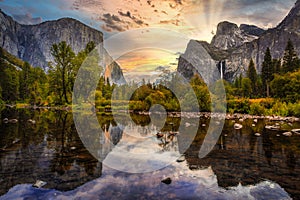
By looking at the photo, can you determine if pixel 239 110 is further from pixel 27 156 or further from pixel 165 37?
pixel 27 156

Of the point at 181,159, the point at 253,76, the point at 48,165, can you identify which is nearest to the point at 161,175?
the point at 181,159

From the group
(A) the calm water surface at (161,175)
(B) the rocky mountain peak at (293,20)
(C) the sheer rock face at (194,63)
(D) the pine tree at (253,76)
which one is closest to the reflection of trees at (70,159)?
(A) the calm water surface at (161,175)

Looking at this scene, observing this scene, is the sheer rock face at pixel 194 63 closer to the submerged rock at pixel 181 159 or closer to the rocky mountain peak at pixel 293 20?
the submerged rock at pixel 181 159

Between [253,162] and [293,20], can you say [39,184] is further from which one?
[293,20]

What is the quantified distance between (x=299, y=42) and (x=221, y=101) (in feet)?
453

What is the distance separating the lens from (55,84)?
4484cm

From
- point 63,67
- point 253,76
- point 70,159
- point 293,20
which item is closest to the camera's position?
point 70,159

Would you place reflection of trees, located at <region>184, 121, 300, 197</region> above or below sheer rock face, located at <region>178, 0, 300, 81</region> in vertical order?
below

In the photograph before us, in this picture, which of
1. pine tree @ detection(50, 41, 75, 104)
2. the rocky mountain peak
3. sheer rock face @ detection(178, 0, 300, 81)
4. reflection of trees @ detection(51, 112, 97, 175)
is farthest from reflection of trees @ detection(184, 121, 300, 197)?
the rocky mountain peak

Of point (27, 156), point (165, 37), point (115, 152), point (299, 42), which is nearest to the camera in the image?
point (27, 156)

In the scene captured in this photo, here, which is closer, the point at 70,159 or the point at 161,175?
the point at 161,175

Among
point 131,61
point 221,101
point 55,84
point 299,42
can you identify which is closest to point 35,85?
point 55,84

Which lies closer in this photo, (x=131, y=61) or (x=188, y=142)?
(x=188, y=142)

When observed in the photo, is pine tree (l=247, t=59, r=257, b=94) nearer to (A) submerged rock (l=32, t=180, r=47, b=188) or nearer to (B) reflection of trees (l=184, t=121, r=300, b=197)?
(B) reflection of trees (l=184, t=121, r=300, b=197)
